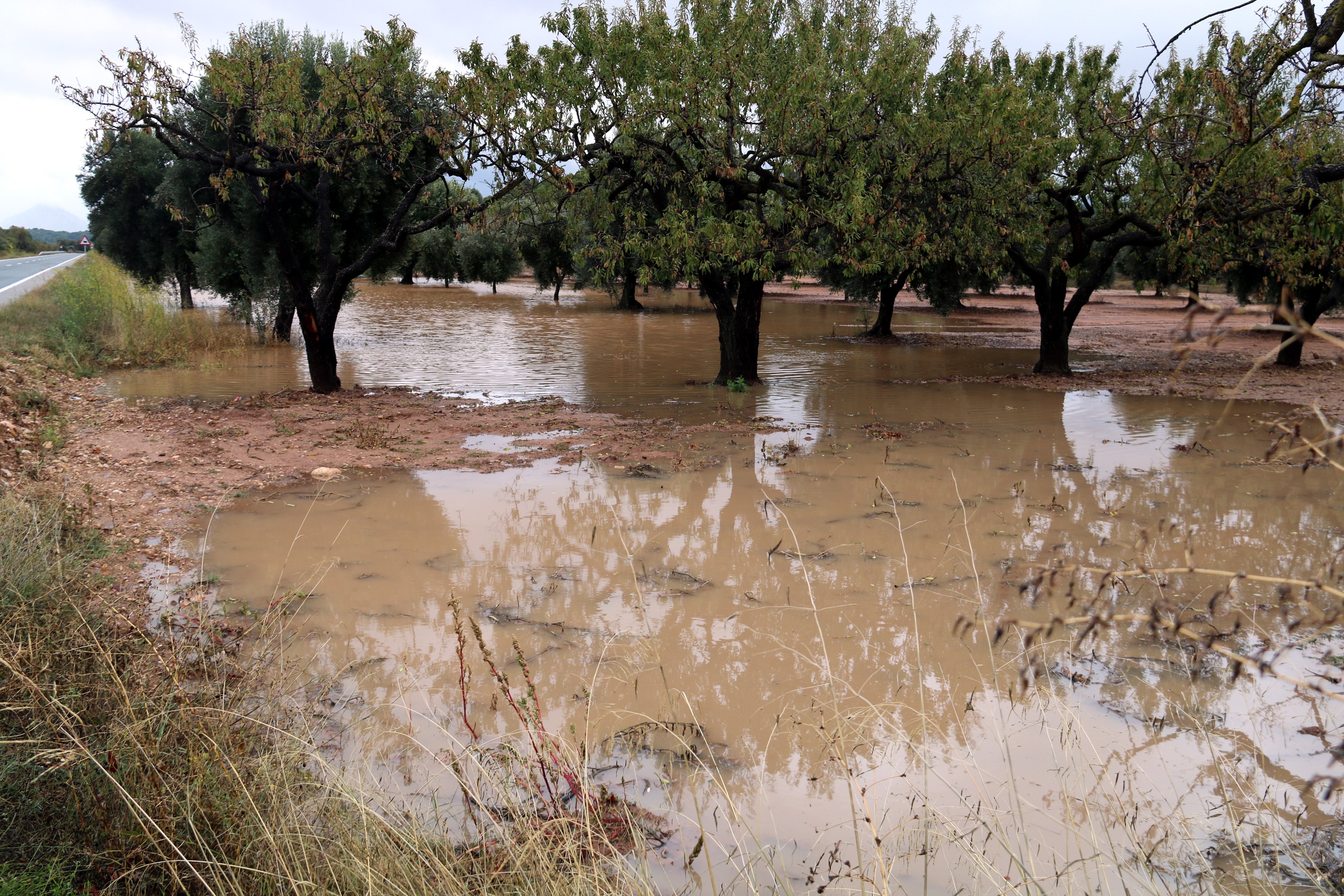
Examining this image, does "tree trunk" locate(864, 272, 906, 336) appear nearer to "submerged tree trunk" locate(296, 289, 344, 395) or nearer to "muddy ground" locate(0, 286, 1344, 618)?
"muddy ground" locate(0, 286, 1344, 618)

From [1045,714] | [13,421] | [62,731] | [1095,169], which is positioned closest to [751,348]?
[1095,169]

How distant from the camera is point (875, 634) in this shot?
564cm

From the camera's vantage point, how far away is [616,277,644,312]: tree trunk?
4234cm

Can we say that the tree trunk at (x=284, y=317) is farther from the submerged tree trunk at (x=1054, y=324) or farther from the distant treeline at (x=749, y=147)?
the submerged tree trunk at (x=1054, y=324)

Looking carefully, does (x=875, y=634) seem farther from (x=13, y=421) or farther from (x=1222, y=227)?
(x=1222, y=227)

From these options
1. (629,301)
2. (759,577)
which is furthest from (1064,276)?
(629,301)

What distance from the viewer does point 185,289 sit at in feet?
101

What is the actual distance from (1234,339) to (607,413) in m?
27.0

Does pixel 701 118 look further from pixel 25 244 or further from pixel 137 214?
pixel 25 244

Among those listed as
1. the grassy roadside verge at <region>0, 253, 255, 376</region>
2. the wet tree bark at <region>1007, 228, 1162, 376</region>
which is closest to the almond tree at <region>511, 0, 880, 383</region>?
the wet tree bark at <region>1007, 228, 1162, 376</region>

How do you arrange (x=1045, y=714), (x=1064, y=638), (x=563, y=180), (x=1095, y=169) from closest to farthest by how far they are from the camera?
(x=1045, y=714) → (x=1064, y=638) → (x=563, y=180) → (x=1095, y=169)

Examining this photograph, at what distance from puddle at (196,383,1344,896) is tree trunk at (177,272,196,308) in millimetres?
24919

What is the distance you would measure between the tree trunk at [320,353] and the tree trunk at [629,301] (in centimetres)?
2694

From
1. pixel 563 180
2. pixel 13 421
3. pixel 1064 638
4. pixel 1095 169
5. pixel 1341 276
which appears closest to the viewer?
pixel 1064 638
